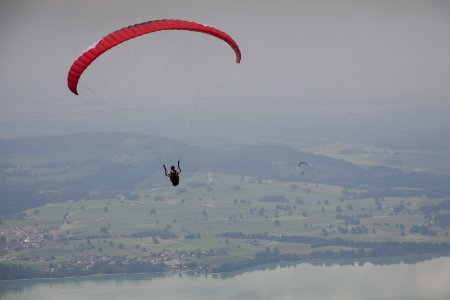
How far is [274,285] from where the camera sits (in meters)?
78.8

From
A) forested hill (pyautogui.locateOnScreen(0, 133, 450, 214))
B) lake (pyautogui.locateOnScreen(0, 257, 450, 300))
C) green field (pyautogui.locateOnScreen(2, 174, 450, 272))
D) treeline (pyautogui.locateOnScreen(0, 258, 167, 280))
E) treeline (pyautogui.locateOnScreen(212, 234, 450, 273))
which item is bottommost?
lake (pyautogui.locateOnScreen(0, 257, 450, 300))

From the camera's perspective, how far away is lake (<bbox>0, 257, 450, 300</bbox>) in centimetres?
7556

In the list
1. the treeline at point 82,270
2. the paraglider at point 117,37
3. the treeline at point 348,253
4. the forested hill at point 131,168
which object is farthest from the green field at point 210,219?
the paraglider at point 117,37

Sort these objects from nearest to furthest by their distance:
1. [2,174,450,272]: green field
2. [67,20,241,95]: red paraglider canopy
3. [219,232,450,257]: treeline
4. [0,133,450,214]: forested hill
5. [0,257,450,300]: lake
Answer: [67,20,241,95]: red paraglider canopy
[0,257,450,300]: lake
[219,232,450,257]: treeline
[2,174,450,272]: green field
[0,133,450,214]: forested hill

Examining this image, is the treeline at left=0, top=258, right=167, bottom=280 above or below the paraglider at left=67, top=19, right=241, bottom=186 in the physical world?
below

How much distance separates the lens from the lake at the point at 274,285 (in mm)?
75562

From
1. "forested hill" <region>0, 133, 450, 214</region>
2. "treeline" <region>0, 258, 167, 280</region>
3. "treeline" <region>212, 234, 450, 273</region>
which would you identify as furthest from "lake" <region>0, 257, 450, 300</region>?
"forested hill" <region>0, 133, 450, 214</region>

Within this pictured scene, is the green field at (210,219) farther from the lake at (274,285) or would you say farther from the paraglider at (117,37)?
the paraglider at (117,37)

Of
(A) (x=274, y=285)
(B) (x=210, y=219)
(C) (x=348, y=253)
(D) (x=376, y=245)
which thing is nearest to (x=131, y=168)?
(B) (x=210, y=219)

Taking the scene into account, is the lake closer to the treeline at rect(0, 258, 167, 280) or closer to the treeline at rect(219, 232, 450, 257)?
the treeline at rect(0, 258, 167, 280)

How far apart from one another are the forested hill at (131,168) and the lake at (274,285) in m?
41.0

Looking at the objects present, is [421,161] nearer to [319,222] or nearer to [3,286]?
[319,222]

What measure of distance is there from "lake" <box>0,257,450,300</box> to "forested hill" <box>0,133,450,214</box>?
4099 centimetres

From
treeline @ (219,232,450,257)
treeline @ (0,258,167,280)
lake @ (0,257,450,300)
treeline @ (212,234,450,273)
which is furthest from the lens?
treeline @ (219,232,450,257)
